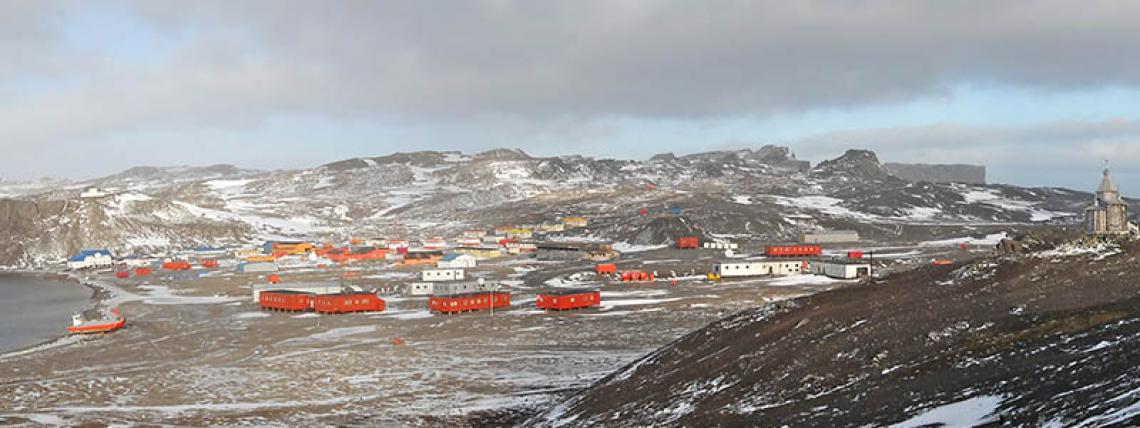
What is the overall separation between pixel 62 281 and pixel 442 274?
68.2m

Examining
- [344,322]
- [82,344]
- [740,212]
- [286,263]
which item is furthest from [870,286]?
[740,212]

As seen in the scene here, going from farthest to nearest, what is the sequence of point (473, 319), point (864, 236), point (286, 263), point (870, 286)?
point (864, 236), point (286, 263), point (473, 319), point (870, 286)

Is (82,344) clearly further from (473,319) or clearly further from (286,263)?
(286,263)

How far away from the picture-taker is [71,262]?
503 feet

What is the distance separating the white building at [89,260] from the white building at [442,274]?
80192mm

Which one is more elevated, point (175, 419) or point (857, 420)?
point (857, 420)

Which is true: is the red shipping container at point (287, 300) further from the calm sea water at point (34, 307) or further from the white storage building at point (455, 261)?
the white storage building at point (455, 261)

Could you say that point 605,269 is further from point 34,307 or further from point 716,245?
point 34,307

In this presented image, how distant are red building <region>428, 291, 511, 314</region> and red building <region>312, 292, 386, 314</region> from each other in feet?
18.4

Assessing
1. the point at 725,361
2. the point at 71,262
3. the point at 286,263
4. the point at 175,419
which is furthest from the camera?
the point at 71,262

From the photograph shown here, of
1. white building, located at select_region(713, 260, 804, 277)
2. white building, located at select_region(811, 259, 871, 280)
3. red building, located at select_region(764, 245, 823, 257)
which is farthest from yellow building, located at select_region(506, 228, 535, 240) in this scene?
white building, located at select_region(811, 259, 871, 280)

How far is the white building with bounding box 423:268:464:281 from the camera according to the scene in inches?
4097

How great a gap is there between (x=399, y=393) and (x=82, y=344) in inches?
1407

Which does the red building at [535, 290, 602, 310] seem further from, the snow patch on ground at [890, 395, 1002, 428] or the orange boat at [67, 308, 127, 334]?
the snow patch on ground at [890, 395, 1002, 428]
